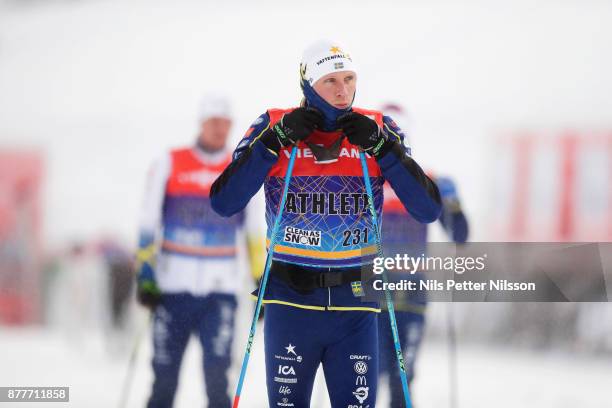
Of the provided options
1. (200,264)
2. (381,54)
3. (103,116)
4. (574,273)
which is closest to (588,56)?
(381,54)

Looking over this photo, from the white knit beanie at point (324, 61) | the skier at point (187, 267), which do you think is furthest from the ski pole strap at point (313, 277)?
the skier at point (187, 267)

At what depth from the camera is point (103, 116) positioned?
14875 mm

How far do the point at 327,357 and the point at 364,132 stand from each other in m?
0.84

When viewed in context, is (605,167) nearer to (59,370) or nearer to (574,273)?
(574,273)

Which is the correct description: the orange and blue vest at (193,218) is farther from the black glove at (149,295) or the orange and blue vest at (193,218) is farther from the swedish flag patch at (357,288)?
the swedish flag patch at (357,288)

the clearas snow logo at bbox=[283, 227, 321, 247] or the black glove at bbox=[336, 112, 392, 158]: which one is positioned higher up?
the black glove at bbox=[336, 112, 392, 158]

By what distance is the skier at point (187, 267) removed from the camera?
16.0ft

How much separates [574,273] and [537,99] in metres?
7.84

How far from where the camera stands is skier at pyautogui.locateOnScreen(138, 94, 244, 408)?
192 inches

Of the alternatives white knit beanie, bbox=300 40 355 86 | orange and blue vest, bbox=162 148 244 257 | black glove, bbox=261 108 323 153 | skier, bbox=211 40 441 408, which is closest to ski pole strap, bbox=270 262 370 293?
skier, bbox=211 40 441 408

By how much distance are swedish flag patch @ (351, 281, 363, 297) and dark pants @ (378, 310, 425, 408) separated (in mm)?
1976

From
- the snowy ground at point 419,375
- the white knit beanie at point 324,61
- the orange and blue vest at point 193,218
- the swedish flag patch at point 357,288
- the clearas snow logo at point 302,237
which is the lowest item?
the snowy ground at point 419,375

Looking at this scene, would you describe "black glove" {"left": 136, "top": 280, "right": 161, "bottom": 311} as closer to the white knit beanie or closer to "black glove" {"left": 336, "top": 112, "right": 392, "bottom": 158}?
the white knit beanie

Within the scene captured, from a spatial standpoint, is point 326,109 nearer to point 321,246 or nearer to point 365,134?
point 365,134
